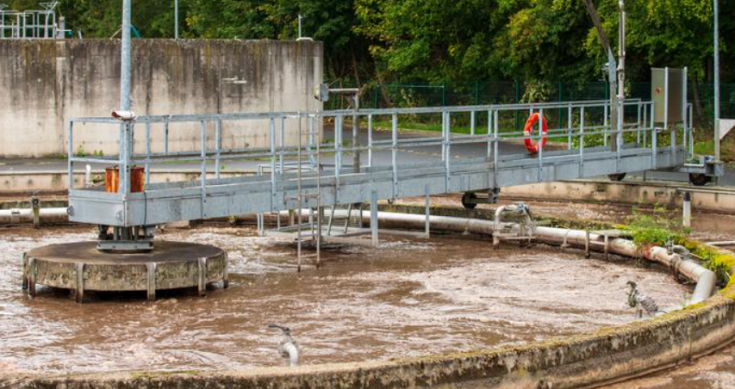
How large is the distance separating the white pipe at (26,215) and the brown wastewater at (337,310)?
7.52 ft

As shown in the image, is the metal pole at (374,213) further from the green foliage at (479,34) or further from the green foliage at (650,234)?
the green foliage at (479,34)

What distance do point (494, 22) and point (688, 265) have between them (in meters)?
29.3

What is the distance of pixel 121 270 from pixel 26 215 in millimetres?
8426

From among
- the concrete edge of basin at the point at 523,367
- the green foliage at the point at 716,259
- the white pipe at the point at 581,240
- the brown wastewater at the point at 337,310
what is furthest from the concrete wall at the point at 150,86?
the concrete edge of basin at the point at 523,367

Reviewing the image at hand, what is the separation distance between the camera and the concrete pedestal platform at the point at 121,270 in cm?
1812

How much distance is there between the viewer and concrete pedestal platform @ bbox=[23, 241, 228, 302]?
18125 mm

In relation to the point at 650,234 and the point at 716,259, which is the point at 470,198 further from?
the point at 716,259

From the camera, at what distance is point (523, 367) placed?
12391 millimetres

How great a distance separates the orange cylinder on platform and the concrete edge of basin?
724 centimetres

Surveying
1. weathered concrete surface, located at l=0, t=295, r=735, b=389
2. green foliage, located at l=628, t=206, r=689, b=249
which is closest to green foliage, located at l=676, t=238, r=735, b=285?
green foliage, located at l=628, t=206, r=689, b=249

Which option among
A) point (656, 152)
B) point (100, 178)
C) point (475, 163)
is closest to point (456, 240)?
point (475, 163)

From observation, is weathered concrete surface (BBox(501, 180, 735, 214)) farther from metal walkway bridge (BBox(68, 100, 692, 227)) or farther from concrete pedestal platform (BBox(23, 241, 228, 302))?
concrete pedestal platform (BBox(23, 241, 228, 302))

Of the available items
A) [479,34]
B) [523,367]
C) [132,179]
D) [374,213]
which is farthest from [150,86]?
[523,367]

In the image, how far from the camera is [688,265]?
64.7 feet
